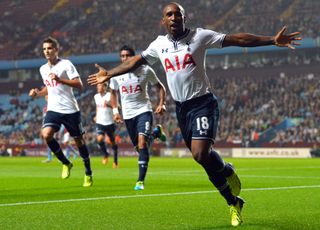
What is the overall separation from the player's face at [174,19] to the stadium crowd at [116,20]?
40.0 meters

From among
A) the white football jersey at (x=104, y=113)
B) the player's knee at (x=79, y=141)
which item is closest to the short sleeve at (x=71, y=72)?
the player's knee at (x=79, y=141)

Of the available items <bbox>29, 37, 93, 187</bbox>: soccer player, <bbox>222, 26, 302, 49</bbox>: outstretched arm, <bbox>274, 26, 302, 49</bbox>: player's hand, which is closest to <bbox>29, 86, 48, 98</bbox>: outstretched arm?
<bbox>29, 37, 93, 187</bbox>: soccer player

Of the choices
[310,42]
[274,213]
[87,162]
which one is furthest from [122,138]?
[274,213]

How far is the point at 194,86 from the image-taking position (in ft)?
25.9

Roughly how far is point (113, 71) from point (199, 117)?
107 centimetres

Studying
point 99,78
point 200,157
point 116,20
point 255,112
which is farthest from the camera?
point 116,20

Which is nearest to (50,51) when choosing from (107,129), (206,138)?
(206,138)

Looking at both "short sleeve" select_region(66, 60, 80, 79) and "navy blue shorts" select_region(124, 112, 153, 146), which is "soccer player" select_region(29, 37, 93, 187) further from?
"navy blue shorts" select_region(124, 112, 153, 146)

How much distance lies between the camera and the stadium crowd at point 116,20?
160 ft

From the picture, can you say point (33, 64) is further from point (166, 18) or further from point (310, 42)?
point (166, 18)

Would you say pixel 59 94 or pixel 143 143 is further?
pixel 59 94

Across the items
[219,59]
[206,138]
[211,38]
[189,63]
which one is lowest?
[206,138]

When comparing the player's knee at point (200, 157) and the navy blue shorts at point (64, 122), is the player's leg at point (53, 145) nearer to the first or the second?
the navy blue shorts at point (64, 122)

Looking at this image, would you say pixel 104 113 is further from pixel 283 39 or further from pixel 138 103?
pixel 283 39
